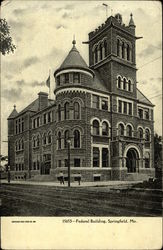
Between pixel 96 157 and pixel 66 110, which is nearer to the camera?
pixel 66 110

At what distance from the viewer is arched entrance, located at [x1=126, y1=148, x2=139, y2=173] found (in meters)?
28.6

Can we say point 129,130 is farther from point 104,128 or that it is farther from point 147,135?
point 104,128

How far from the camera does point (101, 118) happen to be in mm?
26984

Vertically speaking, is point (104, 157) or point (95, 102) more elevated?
point (95, 102)

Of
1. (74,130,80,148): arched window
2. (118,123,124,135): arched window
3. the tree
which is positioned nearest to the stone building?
(74,130,80,148): arched window

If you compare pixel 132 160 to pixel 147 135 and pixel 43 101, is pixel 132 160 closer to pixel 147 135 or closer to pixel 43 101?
pixel 147 135

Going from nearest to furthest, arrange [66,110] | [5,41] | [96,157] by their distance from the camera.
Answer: [5,41]
[66,110]
[96,157]

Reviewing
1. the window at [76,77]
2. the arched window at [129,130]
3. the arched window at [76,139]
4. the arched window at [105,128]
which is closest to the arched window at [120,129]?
the arched window at [129,130]


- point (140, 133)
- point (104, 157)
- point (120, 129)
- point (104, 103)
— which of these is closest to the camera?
point (104, 157)

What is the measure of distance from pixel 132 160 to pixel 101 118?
235 inches

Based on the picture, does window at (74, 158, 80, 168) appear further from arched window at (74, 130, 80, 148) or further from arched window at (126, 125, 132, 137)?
arched window at (126, 125, 132, 137)

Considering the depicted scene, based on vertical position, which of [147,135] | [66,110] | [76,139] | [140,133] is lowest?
[76,139]

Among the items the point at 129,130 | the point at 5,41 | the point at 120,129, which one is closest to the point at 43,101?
the point at 120,129

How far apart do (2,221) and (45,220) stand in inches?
35.6
